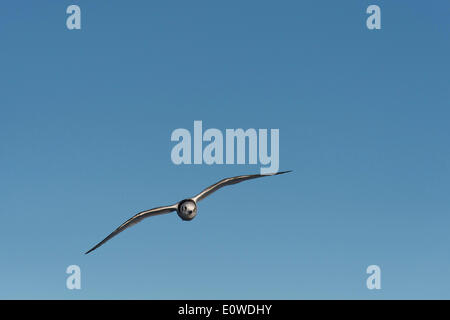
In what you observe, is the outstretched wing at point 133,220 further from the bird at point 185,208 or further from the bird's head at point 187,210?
the bird's head at point 187,210

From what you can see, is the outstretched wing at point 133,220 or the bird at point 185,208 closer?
the bird at point 185,208

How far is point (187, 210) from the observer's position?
183ft

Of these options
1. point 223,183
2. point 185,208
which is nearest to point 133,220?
point 185,208

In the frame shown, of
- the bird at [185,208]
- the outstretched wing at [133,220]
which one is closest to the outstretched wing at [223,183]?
the bird at [185,208]

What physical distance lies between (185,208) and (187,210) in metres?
0.28

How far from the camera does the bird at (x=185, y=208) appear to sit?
55.9 metres

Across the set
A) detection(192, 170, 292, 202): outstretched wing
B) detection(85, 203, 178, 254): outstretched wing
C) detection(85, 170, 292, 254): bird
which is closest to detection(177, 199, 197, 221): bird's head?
detection(85, 170, 292, 254): bird

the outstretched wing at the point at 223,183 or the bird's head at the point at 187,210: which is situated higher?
the outstretched wing at the point at 223,183

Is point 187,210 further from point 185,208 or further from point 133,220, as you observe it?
point 133,220
